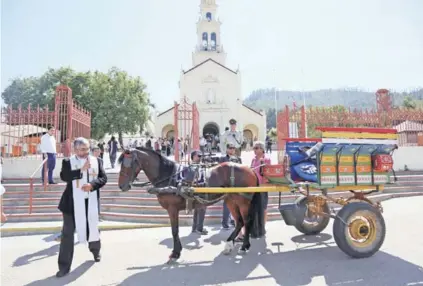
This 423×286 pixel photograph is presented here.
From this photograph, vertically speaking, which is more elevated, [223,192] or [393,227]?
[223,192]

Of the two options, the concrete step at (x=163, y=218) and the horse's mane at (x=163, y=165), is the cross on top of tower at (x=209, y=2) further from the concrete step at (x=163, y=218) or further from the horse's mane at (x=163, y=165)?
the horse's mane at (x=163, y=165)

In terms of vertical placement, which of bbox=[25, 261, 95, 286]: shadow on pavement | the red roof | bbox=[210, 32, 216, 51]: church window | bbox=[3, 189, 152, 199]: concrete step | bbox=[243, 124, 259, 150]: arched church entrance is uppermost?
bbox=[210, 32, 216, 51]: church window

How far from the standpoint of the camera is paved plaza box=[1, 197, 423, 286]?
13.1ft

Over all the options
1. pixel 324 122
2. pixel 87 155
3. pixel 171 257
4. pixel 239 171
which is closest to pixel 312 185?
pixel 239 171

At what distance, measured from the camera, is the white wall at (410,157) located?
39.0ft

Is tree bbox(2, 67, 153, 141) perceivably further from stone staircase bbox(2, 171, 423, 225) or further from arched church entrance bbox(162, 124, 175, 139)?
stone staircase bbox(2, 171, 423, 225)

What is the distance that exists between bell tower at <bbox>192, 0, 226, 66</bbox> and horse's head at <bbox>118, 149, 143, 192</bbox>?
38991mm

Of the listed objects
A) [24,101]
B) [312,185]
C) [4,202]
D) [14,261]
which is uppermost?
[24,101]

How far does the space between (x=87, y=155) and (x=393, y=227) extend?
6430 millimetres

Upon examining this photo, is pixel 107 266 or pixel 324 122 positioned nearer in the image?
pixel 107 266

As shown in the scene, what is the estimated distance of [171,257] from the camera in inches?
183

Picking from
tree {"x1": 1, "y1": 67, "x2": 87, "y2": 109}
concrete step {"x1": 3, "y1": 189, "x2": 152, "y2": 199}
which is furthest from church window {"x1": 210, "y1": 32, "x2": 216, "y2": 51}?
concrete step {"x1": 3, "y1": 189, "x2": 152, "y2": 199}

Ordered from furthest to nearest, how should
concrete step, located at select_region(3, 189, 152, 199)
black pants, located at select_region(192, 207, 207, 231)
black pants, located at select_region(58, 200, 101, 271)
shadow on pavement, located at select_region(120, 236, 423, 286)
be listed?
concrete step, located at select_region(3, 189, 152, 199) → black pants, located at select_region(192, 207, 207, 231) → black pants, located at select_region(58, 200, 101, 271) → shadow on pavement, located at select_region(120, 236, 423, 286)

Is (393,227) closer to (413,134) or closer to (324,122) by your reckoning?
(324,122)
